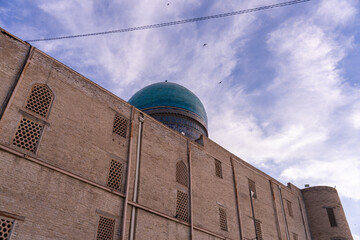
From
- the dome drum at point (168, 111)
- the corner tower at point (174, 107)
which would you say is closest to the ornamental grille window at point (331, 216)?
the corner tower at point (174, 107)

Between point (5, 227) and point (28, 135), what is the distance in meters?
3.19

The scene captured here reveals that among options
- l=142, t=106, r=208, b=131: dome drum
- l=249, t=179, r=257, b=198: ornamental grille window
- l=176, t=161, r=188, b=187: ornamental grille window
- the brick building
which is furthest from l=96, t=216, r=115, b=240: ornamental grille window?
l=142, t=106, r=208, b=131: dome drum

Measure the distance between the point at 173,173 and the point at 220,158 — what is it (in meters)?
4.53

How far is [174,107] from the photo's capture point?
82.6ft

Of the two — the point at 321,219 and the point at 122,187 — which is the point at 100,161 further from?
the point at 321,219

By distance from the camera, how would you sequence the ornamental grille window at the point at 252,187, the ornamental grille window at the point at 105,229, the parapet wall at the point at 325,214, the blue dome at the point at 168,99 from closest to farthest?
the ornamental grille window at the point at 105,229
the ornamental grille window at the point at 252,187
the parapet wall at the point at 325,214
the blue dome at the point at 168,99

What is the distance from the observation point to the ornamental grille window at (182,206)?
1485cm

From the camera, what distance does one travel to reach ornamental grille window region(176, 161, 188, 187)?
15836 mm

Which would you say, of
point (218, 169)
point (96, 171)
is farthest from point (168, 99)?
point (96, 171)

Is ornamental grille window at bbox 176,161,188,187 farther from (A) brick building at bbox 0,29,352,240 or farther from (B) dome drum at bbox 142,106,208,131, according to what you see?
(B) dome drum at bbox 142,106,208,131

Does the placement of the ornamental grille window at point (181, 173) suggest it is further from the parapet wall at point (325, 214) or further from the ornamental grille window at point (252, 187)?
the parapet wall at point (325, 214)

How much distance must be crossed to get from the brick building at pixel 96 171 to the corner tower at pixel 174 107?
5949 millimetres

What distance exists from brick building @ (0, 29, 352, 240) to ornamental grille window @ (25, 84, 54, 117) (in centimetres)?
4

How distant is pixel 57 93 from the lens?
12492 mm
